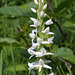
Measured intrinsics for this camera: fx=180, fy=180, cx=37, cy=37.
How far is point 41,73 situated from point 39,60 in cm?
6

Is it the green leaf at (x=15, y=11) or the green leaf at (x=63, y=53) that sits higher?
the green leaf at (x=15, y=11)

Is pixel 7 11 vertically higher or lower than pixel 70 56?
higher

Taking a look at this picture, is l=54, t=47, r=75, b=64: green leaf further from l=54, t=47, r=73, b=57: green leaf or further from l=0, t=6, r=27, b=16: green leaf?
l=0, t=6, r=27, b=16: green leaf

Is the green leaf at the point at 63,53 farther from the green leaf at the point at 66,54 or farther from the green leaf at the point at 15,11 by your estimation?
the green leaf at the point at 15,11

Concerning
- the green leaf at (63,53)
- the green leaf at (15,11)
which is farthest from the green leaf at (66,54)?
the green leaf at (15,11)

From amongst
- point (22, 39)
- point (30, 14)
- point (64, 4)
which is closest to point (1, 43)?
point (22, 39)

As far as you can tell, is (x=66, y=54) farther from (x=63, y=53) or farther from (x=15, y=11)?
(x=15, y=11)

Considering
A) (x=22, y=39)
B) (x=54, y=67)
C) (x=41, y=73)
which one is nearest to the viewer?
(x=41, y=73)

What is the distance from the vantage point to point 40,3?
3.20ft

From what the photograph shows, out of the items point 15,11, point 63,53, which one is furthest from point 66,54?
point 15,11

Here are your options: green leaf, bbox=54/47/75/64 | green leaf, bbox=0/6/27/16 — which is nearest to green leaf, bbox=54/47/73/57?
green leaf, bbox=54/47/75/64

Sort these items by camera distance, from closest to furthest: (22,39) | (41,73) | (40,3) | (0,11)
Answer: (41,73), (40,3), (0,11), (22,39)

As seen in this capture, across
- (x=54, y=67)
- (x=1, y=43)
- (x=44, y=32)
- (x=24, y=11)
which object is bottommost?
(x=54, y=67)

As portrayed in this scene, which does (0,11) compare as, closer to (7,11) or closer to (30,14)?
(7,11)
